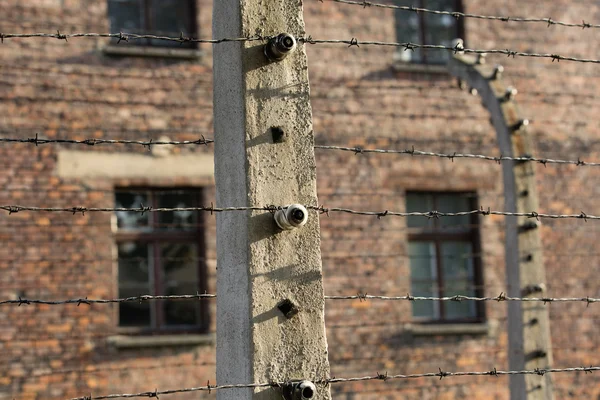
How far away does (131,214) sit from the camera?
36.9ft

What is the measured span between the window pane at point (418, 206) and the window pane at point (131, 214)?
3036mm

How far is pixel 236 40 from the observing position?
3.99m

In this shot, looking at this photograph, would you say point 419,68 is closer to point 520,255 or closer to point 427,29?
point 427,29

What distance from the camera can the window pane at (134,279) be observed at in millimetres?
11117

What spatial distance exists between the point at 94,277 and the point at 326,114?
3.09 m

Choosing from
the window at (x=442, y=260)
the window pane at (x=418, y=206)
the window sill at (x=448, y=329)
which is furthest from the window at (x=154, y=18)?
the window sill at (x=448, y=329)

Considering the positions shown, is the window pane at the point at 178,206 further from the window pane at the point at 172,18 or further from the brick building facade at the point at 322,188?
the window pane at the point at 172,18

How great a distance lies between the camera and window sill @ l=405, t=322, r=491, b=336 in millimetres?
11945

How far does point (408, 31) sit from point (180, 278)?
158 inches

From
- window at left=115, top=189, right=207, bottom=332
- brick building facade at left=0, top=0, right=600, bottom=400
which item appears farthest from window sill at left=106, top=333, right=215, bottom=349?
window at left=115, top=189, right=207, bottom=332

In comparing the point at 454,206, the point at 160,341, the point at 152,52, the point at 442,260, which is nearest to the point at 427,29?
the point at 454,206

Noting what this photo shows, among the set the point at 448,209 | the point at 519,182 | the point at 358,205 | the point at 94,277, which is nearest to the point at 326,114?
the point at 358,205

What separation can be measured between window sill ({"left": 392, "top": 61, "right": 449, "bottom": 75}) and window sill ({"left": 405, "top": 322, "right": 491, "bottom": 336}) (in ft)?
9.56

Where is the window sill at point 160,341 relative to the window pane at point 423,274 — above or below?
below
